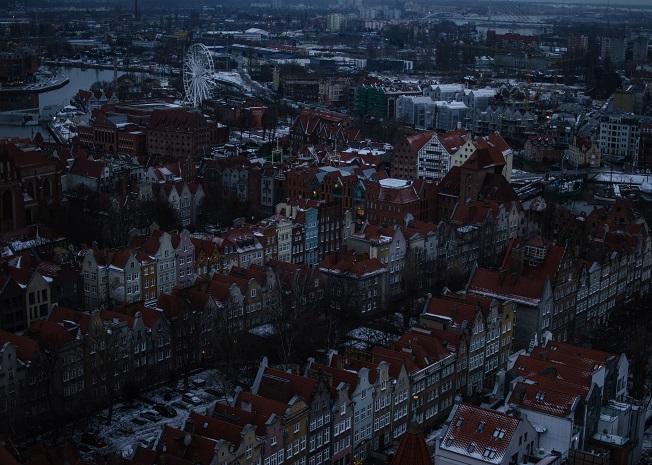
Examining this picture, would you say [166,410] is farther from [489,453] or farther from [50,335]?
[489,453]

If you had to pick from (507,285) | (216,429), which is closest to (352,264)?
(507,285)

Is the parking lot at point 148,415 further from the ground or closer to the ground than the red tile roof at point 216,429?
closer to the ground

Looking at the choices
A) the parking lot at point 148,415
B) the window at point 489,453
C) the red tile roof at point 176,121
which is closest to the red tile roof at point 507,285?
the parking lot at point 148,415

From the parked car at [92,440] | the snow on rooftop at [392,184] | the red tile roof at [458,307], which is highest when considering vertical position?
the snow on rooftop at [392,184]

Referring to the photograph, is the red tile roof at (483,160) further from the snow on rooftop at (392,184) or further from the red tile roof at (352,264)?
the red tile roof at (352,264)

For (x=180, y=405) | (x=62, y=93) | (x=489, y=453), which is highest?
(x=489, y=453)

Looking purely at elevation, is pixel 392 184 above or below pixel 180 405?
above

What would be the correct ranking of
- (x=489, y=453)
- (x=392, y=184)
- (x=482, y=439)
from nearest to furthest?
(x=489, y=453), (x=482, y=439), (x=392, y=184)
